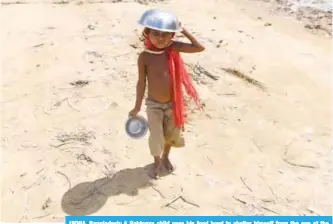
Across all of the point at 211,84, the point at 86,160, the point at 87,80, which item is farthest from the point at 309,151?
the point at 87,80

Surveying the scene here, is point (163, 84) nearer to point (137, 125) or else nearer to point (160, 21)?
point (137, 125)

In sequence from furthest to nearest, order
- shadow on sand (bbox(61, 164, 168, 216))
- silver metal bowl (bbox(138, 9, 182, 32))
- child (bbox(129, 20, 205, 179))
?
shadow on sand (bbox(61, 164, 168, 216)), child (bbox(129, 20, 205, 179)), silver metal bowl (bbox(138, 9, 182, 32))

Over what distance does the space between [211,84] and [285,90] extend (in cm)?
63

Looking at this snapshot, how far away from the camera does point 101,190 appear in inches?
126

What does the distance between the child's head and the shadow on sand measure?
0.90 metres

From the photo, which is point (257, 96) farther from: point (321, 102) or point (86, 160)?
point (86, 160)

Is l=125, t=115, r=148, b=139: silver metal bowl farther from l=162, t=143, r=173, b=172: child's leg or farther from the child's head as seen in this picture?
the child's head

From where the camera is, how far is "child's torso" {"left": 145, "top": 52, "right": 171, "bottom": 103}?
9.75 feet

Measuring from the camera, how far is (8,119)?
3.87 m

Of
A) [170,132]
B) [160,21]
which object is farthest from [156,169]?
→ [160,21]

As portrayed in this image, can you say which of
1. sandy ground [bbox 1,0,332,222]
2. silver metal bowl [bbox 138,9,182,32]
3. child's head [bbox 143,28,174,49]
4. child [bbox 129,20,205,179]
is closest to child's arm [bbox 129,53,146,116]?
child [bbox 129,20,205,179]

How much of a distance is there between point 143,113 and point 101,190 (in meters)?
0.87

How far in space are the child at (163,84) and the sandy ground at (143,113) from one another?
32 centimetres
